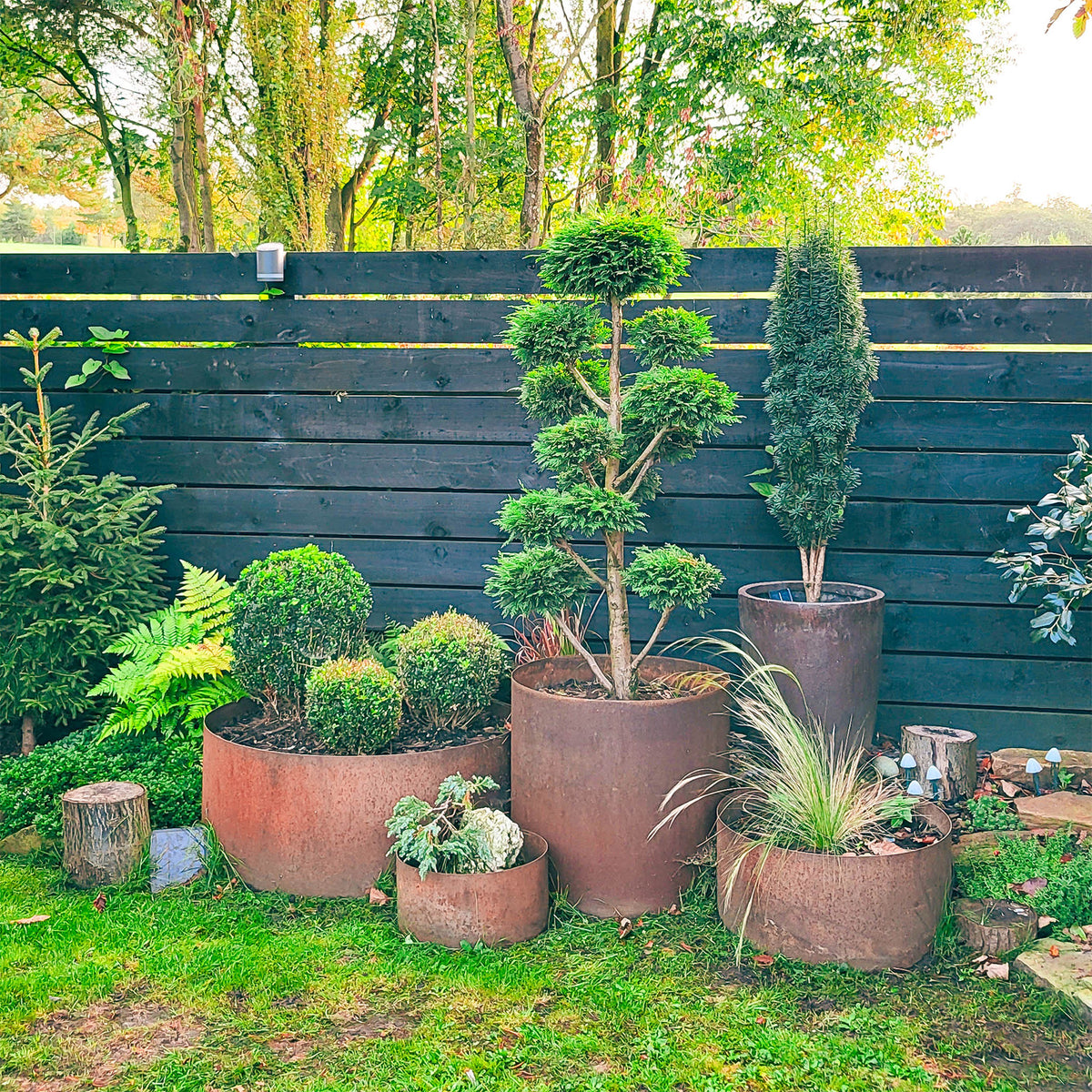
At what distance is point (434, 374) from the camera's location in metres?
4.09

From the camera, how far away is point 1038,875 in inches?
109

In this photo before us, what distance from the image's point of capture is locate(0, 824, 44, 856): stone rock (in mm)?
3279

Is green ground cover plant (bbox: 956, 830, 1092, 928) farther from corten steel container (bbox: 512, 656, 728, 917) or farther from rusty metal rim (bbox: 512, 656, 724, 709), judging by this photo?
rusty metal rim (bbox: 512, 656, 724, 709)

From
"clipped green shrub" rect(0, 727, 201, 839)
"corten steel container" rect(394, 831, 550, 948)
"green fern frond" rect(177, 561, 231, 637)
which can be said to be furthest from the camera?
"green fern frond" rect(177, 561, 231, 637)

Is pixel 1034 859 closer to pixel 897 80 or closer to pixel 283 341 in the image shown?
pixel 283 341

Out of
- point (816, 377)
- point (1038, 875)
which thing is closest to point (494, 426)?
point (816, 377)

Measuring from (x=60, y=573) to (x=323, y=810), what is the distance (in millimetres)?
1641

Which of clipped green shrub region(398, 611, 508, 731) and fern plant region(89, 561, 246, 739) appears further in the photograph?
fern plant region(89, 561, 246, 739)

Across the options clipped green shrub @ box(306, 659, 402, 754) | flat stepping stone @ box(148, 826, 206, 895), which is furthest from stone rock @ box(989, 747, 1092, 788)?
flat stepping stone @ box(148, 826, 206, 895)

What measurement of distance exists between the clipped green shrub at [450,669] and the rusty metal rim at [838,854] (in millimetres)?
893

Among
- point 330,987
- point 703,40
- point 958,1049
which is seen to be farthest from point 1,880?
point 703,40

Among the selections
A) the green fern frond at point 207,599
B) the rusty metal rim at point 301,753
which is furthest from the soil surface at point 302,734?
the green fern frond at point 207,599

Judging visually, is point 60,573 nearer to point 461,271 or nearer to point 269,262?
point 269,262

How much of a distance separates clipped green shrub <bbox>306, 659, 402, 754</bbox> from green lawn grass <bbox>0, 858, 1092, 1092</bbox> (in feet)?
1.74
